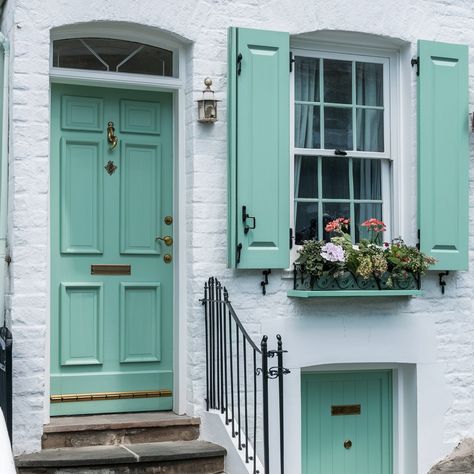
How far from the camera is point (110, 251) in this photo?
7.33 meters

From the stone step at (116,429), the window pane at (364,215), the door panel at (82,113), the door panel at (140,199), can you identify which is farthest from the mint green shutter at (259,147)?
the stone step at (116,429)

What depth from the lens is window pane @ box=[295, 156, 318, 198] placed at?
7.76 m

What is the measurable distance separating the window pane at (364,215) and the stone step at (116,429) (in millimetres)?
1945

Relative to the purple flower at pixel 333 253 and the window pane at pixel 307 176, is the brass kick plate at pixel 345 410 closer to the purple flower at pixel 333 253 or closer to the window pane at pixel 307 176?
the purple flower at pixel 333 253

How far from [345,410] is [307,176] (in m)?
1.80

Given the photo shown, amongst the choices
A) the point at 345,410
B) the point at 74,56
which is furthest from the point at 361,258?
the point at 74,56

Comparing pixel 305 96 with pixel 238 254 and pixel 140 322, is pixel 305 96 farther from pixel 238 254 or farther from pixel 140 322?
pixel 140 322

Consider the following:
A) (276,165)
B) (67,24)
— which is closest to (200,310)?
(276,165)

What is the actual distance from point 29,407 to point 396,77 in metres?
3.77

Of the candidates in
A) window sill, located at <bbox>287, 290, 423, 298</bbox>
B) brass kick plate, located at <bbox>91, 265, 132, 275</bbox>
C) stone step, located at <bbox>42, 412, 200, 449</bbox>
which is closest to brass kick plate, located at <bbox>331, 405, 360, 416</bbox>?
window sill, located at <bbox>287, 290, 423, 298</bbox>

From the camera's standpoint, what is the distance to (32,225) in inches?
268

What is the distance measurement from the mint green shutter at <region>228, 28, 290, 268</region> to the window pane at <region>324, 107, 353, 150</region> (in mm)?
499

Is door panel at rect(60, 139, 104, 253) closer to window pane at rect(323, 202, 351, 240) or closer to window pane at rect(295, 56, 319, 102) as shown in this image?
window pane at rect(295, 56, 319, 102)

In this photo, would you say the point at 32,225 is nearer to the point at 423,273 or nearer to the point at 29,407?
the point at 29,407
